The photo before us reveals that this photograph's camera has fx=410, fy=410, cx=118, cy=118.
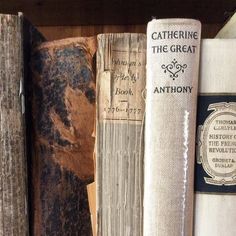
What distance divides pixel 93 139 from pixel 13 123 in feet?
0.25

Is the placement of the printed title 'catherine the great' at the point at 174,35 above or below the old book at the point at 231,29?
below

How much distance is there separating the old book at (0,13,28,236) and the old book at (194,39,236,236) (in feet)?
0.52

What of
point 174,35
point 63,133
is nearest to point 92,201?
point 63,133

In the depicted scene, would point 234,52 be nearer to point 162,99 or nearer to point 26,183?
point 162,99

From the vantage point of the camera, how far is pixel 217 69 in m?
0.34

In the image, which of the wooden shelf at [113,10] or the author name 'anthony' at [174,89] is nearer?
the author name 'anthony' at [174,89]

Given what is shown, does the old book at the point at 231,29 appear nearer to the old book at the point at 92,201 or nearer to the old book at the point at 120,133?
the old book at the point at 120,133

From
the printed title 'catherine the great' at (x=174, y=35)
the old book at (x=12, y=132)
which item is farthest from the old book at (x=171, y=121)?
the old book at (x=12, y=132)

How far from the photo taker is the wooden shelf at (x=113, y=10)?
48cm

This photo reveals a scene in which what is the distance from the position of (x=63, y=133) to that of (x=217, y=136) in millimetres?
142

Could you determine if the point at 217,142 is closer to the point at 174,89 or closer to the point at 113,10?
the point at 174,89

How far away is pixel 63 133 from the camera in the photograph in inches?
15.2

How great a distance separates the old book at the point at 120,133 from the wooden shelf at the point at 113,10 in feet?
0.48

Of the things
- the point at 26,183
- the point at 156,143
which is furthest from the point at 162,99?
the point at 26,183
